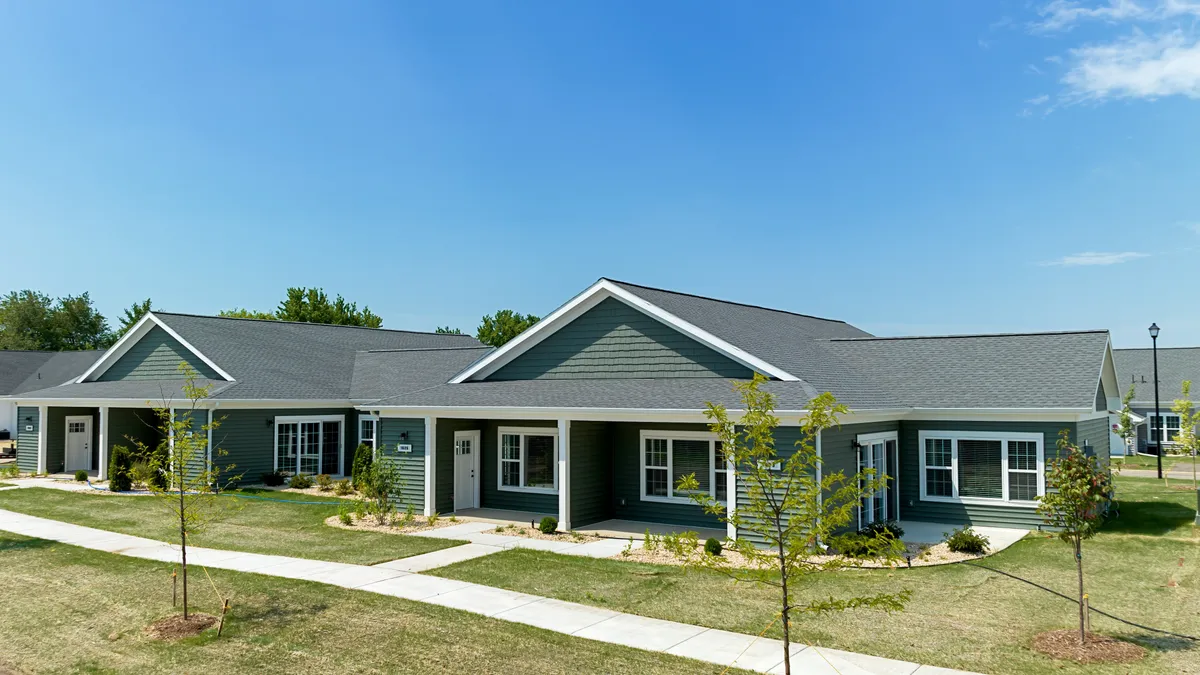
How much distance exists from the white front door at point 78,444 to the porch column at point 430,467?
772 inches

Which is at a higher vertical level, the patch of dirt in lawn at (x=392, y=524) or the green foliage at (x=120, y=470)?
the green foliage at (x=120, y=470)

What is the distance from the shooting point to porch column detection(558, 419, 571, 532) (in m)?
18.9

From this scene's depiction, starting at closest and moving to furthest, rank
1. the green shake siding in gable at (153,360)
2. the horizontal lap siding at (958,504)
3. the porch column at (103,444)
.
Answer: the horizontal lap siding at (958,504) < the porch column at (103,444) < the green shake siding in gable at (153,360)

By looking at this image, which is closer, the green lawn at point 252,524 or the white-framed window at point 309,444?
the green lawn at point 252,524

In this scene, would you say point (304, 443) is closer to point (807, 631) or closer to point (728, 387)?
point (728, 387)

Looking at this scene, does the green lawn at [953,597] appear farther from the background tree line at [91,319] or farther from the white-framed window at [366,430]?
the background tree line at [91,319]

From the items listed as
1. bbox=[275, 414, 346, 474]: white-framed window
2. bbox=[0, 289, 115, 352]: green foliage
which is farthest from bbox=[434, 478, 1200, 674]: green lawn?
bbox=[0, 289, 115, 352]: green foliage

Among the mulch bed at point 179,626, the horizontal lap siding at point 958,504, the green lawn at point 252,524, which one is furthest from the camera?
the horizontal lap siding at point 958,504

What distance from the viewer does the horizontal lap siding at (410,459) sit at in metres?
21.2

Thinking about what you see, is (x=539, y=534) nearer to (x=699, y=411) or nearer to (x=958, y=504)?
(x=699, y=411)

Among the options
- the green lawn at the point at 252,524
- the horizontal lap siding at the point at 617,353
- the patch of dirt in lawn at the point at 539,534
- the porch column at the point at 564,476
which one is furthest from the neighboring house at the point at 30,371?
the porch column at the point at 564,476

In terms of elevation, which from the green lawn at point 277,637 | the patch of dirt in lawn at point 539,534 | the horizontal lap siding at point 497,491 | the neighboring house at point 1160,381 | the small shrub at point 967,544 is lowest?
the green lawn at point 277,637

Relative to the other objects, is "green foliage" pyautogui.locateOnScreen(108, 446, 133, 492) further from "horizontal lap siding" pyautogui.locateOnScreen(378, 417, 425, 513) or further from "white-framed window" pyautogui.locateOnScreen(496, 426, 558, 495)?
"white-framed window" pyautogui.locateOnScreen(496, 426, 558, 495)

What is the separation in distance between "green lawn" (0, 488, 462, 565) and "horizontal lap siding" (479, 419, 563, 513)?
13.1ft
